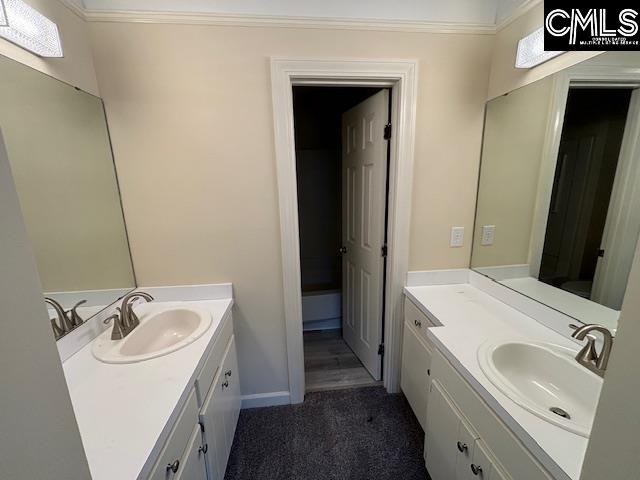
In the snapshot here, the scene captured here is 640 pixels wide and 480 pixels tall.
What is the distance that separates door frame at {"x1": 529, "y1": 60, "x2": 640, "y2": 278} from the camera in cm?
98

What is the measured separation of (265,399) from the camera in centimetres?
179

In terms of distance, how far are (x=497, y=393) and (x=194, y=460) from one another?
3.58 ft

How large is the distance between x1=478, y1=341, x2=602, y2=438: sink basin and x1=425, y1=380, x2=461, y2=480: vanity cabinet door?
0.27 meters

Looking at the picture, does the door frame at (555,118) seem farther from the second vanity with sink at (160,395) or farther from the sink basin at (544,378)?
Result: the second vanity with sink at (160,395)

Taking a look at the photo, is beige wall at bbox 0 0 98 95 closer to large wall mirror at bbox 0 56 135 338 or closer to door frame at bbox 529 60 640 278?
large wall mirror at bbox 0 56 135 338

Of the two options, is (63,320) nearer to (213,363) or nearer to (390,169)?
(213,363)

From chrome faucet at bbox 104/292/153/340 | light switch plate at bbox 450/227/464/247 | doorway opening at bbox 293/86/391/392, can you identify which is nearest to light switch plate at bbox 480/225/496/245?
light switch plate at bbox 450/227/464/247

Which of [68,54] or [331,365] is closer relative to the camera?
[68,54]

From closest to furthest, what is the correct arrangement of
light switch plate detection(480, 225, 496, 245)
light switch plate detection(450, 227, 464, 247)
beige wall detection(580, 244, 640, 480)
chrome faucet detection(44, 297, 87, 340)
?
beige wall detection(580, 244, 640, 480) < chrome faucet detection(44, 297, 87, 340) < light switch plate detection(480, 225, 496, 245) < light switch plate detection(450, 227, 464, 247)

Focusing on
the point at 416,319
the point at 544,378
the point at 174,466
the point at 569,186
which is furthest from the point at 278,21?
the point at 544,378

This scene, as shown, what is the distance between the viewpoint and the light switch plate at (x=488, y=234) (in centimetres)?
158

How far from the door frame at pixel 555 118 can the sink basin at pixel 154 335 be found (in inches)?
66.4

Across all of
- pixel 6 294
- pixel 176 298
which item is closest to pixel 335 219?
pixel 176 298

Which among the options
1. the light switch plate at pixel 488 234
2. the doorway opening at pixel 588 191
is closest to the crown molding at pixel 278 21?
the doorway opening at pixel 588 191
